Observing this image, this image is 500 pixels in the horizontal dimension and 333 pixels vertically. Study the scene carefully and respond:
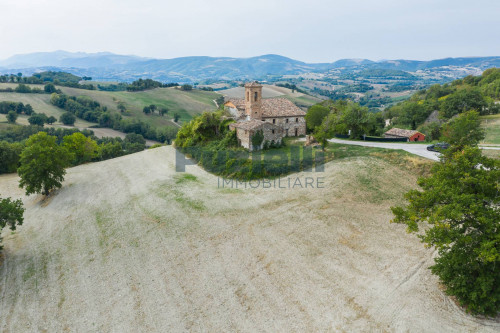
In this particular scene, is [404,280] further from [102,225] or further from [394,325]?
[102,225]

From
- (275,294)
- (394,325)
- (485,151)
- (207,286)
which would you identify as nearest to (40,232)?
(207,286)

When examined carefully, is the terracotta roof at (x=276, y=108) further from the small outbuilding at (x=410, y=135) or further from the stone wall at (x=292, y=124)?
the small outbuilding at (x=410, y=135)

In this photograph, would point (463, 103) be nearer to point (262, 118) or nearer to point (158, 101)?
point (262, 118)

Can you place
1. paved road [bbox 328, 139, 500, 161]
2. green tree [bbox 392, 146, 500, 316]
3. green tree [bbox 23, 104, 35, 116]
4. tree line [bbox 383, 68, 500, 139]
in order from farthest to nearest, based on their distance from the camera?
green tree [bbox 23, 104, 35, 116]
tree line [bbox 383, 68, 500, 139]
paved road [bbox 328, 139, 500, 161]
green tree [bbox 392, 146, 500, 316]

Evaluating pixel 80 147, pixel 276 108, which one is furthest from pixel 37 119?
pixel 276 108

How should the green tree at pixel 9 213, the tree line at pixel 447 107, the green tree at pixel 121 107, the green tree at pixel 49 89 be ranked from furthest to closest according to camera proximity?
1. the green tree at pixel 49 89
2. the green tree at pixel 121 107
3. the tree line at pixel 447 107
4. the green tree at pixel 9 213

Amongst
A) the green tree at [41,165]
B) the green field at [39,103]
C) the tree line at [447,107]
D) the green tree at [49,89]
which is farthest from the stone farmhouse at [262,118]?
the green tree at [49,89]

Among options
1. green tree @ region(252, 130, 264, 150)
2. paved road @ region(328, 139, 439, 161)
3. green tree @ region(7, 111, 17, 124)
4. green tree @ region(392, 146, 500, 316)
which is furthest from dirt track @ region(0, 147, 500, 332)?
green tree @ region(7, 111, 17, 124)

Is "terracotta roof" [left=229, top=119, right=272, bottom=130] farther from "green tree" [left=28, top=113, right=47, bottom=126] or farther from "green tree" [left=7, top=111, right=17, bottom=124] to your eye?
"green tree" [left=7, top=111, right=17, bottom=124]
